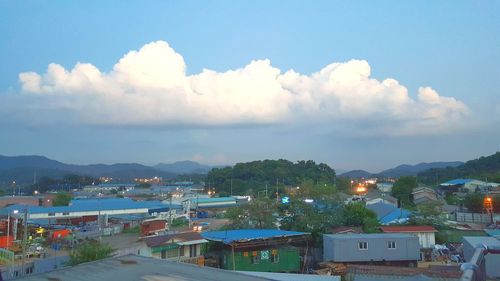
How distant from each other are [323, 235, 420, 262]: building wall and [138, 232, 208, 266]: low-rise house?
6.16 meters

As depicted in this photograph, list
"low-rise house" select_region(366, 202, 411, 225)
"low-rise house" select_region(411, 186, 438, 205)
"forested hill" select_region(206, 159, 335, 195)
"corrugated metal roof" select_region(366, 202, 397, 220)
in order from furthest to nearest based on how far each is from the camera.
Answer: "forested hill" select_region(206, 159, 335, 195) < "low-rise house" select_region(411, 186, 438, 205) < "corrugated metal roof" select_region(366, 202, 397, 220) < "low-rise house" select_region(366, 202, 411, 225)

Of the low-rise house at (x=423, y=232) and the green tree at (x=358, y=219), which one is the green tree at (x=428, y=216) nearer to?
the low-rise house at (x=423, y=232)

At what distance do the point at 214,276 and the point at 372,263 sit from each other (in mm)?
15092

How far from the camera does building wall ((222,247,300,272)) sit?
18.4m

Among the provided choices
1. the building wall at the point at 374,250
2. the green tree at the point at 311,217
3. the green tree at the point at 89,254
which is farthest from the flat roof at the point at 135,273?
the green tree at the point at 311,217

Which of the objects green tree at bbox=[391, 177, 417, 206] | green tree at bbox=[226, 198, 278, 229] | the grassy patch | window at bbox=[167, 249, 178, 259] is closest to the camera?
window at bbox=[167, 249, 178, 259]

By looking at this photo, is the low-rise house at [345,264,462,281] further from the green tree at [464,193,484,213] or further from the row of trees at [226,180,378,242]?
the green tree at [464,193,484,213]

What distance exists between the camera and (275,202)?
24.5m

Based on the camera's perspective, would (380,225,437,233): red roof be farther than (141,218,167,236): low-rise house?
No

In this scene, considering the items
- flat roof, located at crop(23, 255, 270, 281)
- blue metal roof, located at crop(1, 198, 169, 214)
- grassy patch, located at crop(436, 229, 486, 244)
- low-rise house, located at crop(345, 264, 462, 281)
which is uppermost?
flat roof, located at crop(23, 255, 270, 281)

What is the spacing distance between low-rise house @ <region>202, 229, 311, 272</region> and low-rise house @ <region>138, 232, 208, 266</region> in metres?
0.67

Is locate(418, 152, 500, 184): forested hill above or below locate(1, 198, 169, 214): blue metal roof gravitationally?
above

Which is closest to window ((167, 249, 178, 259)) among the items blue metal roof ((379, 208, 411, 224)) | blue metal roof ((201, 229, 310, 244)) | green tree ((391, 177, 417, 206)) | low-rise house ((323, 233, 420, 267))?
blue metal roof ((201, 229, 310, 244))

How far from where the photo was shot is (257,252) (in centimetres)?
1864
